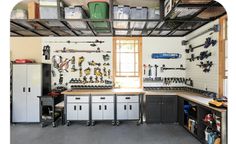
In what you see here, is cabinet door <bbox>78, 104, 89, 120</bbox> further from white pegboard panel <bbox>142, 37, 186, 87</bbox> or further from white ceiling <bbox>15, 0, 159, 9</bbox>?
white ceiling <bbox>15, 0, 159, 9</bbox>

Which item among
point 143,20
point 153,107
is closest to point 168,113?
point 153,107

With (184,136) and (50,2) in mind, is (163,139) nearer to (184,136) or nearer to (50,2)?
(184,136)

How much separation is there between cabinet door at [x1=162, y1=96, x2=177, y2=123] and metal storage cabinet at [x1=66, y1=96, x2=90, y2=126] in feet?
7.23

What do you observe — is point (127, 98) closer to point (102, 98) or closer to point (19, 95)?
point (102, 98)

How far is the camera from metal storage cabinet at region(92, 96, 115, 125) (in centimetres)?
466

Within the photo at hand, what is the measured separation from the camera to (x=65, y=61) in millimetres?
5469

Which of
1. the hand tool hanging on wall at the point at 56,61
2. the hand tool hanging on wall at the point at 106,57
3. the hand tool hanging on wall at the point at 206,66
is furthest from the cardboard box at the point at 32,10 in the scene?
the hand tool hanging on wall at the point at 206,66

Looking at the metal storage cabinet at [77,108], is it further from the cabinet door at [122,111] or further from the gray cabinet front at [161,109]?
the gray cabinet front at [161,109]

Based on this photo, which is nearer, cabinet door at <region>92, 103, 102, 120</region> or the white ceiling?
the white ceiling

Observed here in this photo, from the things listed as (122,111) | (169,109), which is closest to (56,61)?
(122,111)

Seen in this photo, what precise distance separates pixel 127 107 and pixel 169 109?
121cm

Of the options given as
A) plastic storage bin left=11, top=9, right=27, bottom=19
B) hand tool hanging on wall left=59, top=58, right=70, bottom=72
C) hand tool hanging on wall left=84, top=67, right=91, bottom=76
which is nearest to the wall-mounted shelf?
plastic storage bin left=11, top=9, right=27, bottom=19
